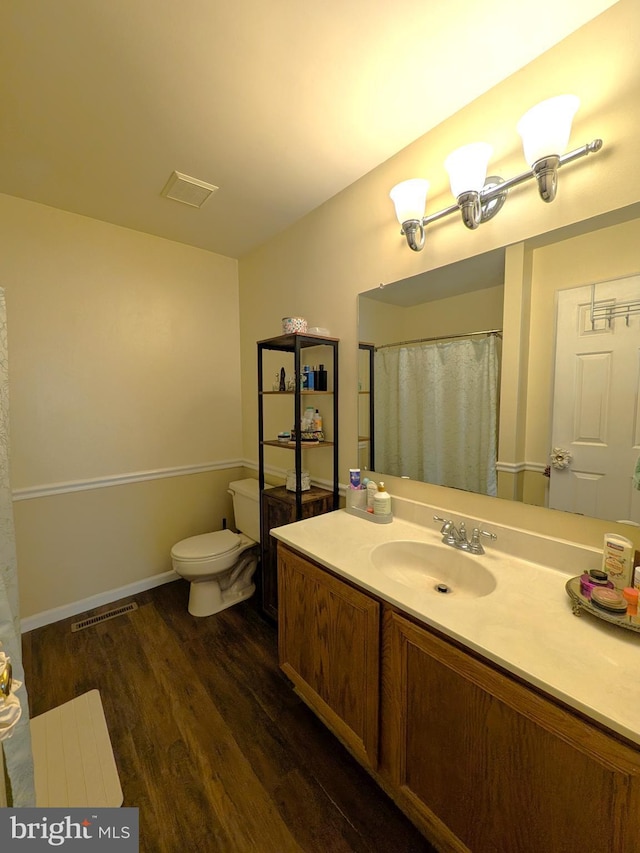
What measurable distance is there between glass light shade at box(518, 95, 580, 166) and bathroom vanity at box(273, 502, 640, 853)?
3.97ft

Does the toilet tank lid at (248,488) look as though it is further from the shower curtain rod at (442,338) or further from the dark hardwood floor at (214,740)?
the shower curtain rod at (442,338)

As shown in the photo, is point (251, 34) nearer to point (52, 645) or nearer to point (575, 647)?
point (575, 647)

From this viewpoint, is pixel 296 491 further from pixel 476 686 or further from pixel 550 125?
pixel 550 125

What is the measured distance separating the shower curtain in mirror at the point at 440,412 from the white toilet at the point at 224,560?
1050 millimetres

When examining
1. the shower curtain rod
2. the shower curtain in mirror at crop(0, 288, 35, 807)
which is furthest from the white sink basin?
the shower curtain in mirror at crop(0, 288, 35, 807)

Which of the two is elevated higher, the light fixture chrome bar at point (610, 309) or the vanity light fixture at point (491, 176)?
the vanity light fixture at point (491, 176)

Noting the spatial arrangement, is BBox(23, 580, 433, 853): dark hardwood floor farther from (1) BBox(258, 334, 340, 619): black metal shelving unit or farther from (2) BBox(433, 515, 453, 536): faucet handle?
(2) BBox(433, 515, 453, 536): faucet handle

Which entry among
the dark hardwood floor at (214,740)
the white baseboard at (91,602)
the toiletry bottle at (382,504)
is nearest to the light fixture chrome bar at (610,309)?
the toiletry bottle at (382,504)

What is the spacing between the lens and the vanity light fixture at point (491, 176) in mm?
971

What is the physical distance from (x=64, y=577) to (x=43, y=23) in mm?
2513

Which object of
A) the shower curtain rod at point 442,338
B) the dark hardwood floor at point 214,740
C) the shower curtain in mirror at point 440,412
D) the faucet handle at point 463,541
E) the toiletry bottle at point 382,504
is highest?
the shower curtain rod at point 442,338

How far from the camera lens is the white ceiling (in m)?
0.99

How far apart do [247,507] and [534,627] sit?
5.90 feet

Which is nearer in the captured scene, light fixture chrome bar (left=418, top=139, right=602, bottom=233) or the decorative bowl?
light fixture chrome bar (left=418, top=139, right=602, bottom=233)
